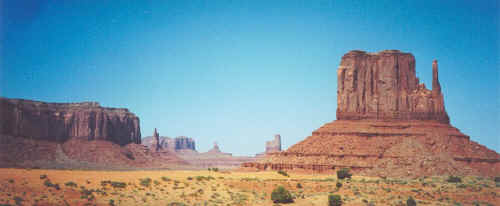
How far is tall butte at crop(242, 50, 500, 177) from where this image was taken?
7569cm

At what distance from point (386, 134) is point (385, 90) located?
424 inches

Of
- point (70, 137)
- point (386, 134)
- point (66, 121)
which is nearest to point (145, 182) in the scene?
point (386, 134)

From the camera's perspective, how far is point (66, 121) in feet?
477

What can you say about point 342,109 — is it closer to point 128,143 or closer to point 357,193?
point 357,193

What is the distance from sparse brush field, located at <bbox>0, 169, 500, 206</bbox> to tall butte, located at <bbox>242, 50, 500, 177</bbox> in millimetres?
15920

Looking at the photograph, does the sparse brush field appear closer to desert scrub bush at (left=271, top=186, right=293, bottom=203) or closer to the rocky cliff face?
desert scrub bush at (left=271, top=186, right=293, bottom=203)

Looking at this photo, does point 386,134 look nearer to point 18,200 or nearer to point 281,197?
point 281,197

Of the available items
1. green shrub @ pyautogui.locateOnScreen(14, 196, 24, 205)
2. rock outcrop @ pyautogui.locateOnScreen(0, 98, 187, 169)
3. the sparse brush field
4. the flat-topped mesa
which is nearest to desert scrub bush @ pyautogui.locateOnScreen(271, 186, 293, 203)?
the sparse brush field

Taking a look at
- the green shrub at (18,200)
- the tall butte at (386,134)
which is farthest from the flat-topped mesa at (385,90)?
the green shrub at (18,200)

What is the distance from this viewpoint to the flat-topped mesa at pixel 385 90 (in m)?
88.6

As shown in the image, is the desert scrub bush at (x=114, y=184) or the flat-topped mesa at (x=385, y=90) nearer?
the desert scrub bush at (x=114, y=184)

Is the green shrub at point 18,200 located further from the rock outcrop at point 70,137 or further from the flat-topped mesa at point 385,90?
the rock outcrop at point 70,137

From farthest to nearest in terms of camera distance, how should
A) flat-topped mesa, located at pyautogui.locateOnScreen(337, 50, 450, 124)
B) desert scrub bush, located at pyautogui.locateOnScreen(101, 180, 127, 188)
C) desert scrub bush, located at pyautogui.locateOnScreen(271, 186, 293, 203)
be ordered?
flat-topped mesa, located at pyautogui.locateOnScreen(337, 50, 450, 124), desert scrub bush, located at pyautogui.locateOnScreen(101, 180, 127, 188), desert scrub bush, located at pyautogui.locateOnScreen(271, 186, 293, 203)

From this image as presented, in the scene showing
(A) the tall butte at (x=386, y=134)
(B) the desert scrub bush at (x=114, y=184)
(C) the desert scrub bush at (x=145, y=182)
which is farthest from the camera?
(A) the tall butte at (x=386, y=134)
